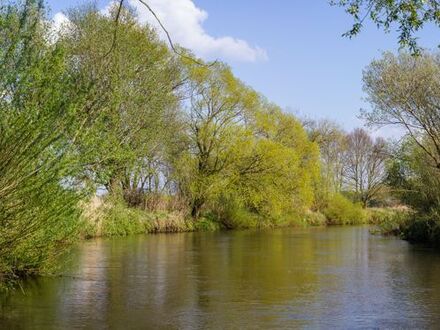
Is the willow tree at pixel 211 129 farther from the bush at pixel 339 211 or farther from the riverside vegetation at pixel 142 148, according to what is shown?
the bush at pixel 339 211

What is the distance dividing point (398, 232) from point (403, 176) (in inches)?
122

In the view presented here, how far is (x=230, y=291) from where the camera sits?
13.5 metres

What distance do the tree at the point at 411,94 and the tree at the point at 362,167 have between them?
2982 cm

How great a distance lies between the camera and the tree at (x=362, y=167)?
2459 inches

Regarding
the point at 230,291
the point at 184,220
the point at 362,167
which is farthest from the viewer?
the point at 362,167

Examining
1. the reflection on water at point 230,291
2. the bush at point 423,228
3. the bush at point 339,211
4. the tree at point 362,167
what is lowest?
the reflection on water at point 230,291

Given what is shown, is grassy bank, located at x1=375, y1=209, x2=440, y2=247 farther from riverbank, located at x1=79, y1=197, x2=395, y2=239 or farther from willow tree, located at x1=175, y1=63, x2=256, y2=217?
willow tree, located at x1=175, y1=63, x2=256, y2=217

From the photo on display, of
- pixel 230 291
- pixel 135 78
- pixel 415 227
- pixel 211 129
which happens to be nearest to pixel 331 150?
pixel 211 129

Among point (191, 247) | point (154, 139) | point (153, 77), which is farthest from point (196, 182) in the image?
point (191, 247)

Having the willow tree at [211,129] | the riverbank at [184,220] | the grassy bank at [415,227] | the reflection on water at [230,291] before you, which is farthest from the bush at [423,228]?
the willow tree at [211,129]

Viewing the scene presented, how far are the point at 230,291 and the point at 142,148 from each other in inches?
Result: 409

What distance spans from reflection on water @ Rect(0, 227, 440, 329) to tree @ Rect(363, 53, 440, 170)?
35.9 feet

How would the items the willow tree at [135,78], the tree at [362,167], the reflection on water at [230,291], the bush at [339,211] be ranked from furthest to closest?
the tree at [362,167] < the bush at [339,211] < the willow tree at [135,78] < the reflection on water at [230,291]

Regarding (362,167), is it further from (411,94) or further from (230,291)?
(230,291)
